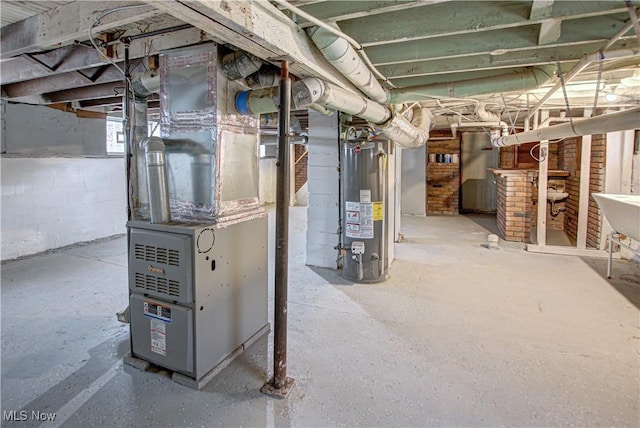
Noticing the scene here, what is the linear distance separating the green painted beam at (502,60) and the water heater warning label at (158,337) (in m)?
2.25

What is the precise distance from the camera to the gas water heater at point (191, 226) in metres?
1.92

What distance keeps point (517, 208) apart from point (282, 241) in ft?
15.8

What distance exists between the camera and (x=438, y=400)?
73.0 inches

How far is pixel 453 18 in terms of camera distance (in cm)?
182

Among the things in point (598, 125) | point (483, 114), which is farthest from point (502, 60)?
point (483, 114)

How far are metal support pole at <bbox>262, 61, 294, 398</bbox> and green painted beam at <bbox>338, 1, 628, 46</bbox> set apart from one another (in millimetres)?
518

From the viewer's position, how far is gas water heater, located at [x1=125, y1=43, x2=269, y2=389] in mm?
1919

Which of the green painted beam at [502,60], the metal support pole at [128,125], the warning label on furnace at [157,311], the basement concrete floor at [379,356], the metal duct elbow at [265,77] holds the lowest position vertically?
the basement concrete floor at [379,356]

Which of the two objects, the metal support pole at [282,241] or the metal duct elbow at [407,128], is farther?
the metal duct elbow at [407,128]

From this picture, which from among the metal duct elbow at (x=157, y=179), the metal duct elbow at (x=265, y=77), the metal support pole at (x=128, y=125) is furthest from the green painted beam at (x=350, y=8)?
the metal support pole at (x=128, y=125)

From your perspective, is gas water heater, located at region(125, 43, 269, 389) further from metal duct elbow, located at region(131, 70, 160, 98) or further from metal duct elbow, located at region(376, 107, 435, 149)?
metal duct elbow, located at region(376, 107, 435, 149)

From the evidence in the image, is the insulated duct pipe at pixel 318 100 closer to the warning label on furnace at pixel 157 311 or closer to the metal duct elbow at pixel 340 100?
the metal duct elbow at pixel 340 100

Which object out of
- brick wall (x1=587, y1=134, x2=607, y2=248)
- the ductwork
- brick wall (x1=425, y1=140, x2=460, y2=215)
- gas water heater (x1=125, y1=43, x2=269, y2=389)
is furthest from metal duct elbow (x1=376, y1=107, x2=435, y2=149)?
brick wall (x1=425, y1=140, x2=460, y2=215)

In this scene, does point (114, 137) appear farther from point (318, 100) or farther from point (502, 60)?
point (502, 60)
